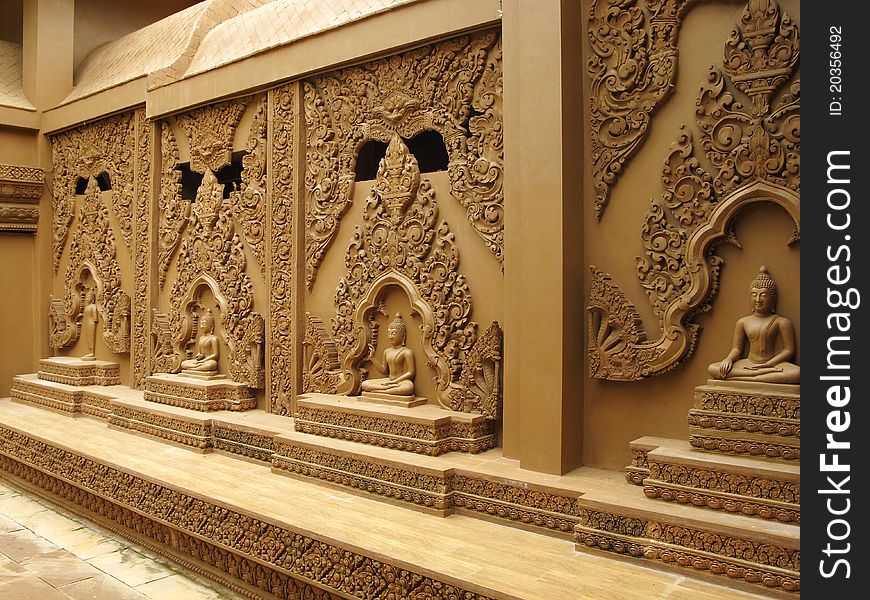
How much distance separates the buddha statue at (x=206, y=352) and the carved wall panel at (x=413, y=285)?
1.48 metres

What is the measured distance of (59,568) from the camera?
434cm

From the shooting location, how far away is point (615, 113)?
11.8 feet

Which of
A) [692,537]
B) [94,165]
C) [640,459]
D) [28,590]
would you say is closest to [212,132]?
[94,165]

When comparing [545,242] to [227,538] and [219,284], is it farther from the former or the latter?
[219,284]

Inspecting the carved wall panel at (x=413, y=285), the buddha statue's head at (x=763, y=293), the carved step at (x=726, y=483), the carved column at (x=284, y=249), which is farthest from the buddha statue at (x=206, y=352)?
the buddha statue's head at (x=763, y=293)

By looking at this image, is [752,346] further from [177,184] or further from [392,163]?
[177,184]

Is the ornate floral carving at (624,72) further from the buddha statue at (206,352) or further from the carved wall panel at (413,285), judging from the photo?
the buddha statue at (206,352)

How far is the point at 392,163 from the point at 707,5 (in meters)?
2.11

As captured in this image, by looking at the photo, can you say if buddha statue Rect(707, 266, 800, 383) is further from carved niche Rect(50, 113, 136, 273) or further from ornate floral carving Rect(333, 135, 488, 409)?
carved niche Rect(50, 113, 136, 273)

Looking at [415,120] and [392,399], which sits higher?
[415,120]

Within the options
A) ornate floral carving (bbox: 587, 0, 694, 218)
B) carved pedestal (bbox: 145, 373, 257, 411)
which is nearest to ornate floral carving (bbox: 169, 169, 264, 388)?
carved pedestal (bbox: 145, 373, 257, 411)

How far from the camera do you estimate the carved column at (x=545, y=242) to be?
11.6ft

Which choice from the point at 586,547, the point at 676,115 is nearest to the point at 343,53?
the point at 676,115

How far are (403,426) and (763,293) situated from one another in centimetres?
212
